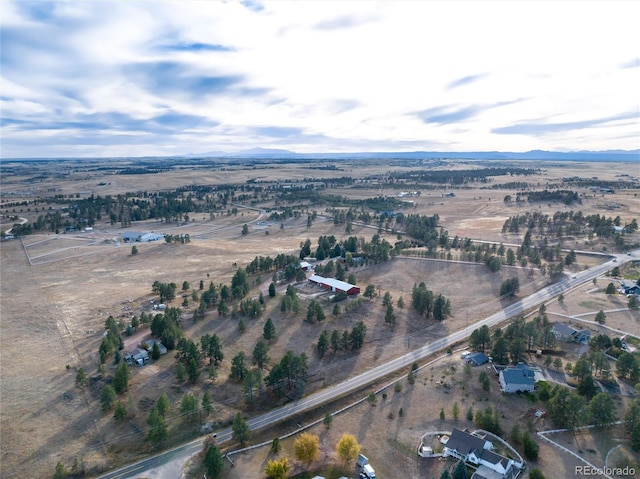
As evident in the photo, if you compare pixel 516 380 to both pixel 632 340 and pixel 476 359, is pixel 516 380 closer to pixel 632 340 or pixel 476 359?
pixel 476 359

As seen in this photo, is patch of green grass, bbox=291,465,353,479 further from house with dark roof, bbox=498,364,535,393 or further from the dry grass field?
house with dark roof, bbox=498,364,535,393

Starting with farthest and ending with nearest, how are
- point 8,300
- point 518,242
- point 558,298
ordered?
1. point 518,242
2. point 8,300
3. point 558,298

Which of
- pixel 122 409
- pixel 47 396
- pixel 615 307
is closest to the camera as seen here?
pixel 122 409

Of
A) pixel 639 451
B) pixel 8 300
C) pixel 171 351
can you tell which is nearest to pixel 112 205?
pixel 8 300

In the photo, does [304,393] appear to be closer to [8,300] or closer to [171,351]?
[171,351]

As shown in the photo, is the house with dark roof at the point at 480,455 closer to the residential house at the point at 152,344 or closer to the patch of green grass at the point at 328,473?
the patch of green grass at the point at 328,473

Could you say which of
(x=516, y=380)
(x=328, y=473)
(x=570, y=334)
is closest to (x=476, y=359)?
(x=516, y=380)

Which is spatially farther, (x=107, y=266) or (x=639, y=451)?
(x=107, y=266)
